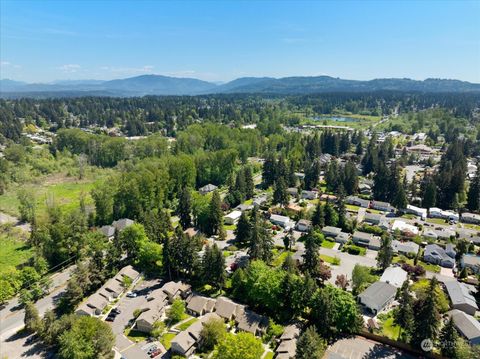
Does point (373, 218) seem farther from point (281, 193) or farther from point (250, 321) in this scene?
point (250, 321)

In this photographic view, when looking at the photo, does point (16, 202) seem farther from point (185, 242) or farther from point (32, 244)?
point (185, 242)

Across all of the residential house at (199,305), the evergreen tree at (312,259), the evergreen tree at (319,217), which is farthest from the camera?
the evergreen tree at (319,217)

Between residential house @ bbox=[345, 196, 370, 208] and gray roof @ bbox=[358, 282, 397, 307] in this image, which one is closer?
gray roof @ bbox=[358, 282, 397, 307]

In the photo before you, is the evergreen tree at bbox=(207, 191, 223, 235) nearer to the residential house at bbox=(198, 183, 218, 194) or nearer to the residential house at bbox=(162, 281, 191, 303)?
the residential house at bbox=(162, 281, 191, 303)

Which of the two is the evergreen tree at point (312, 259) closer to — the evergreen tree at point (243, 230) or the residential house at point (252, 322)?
the residential house at point (252, 322)

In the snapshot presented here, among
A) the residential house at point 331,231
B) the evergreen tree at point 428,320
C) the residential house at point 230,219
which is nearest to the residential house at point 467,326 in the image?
the evergreen tree at point 428,320

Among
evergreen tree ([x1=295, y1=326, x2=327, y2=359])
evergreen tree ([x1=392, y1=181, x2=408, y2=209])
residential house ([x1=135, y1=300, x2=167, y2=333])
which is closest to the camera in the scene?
evergreen tree ([x1=295, y1=326, x2=327, y2=359])

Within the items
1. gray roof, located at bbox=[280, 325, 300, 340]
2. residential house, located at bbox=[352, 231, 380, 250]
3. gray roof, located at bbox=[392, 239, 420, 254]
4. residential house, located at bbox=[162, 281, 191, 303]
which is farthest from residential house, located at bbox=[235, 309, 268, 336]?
gray roof, located at bbox=[392, 239, 420, 254]
